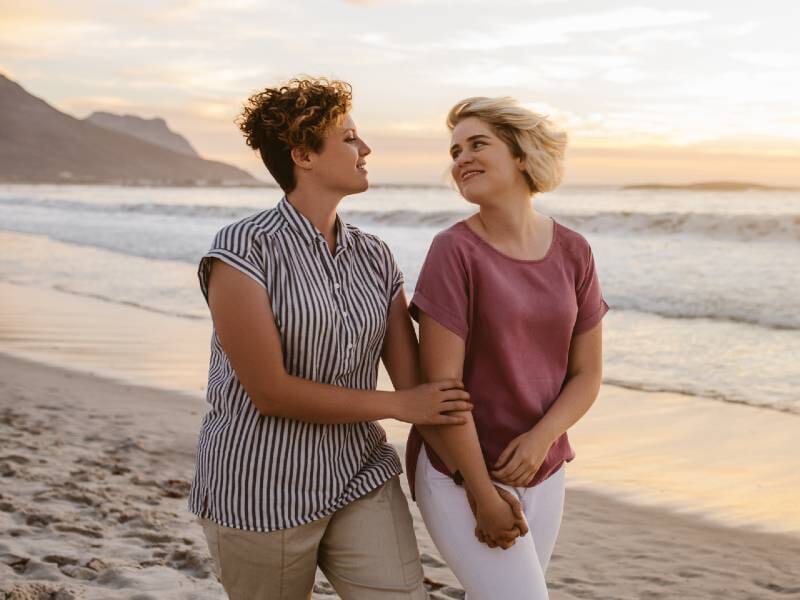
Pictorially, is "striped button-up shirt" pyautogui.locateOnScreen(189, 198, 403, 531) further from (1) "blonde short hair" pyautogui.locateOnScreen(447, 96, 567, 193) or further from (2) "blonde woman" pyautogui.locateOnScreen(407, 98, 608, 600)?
(1) "blonde short hair" pyautogui.locateOnScreen(447, 96, 567, 193)

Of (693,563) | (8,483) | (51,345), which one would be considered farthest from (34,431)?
(693,563)

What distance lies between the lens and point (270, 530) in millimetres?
2355

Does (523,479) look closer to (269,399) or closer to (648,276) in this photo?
(269,399)

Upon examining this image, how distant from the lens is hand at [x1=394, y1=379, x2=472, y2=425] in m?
2.30

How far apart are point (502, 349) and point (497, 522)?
437 mm

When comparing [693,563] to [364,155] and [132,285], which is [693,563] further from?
[132,285]

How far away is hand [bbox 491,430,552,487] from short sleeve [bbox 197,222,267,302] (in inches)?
29.7

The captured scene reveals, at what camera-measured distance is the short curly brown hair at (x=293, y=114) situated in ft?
7.67

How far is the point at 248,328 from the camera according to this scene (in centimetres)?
221

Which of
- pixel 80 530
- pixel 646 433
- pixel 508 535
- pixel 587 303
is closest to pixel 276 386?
pixel 508 535

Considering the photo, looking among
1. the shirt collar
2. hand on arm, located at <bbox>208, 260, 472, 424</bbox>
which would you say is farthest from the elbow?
the shirt collar

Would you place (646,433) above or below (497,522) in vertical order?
below

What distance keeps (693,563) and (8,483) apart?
359cm

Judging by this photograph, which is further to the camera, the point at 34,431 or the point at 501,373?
the point at 34,431
